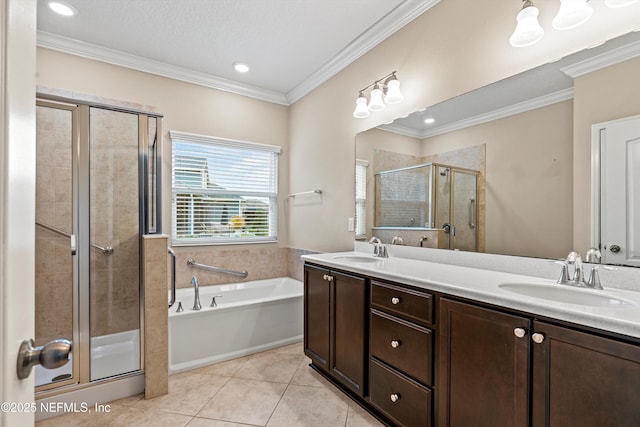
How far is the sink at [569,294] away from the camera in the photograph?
1146 mm

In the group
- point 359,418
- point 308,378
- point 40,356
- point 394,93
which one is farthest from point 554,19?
point 308,378

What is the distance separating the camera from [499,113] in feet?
5.58

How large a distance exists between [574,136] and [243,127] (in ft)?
9.76

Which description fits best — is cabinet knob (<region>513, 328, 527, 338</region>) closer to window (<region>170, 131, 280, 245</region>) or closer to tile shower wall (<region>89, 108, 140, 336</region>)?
tile shower wall (<region>89, 108, 140, 336</region>)

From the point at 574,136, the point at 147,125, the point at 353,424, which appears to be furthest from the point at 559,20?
the point at 147,125

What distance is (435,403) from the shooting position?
1.38 metres

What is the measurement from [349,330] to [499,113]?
1558mm

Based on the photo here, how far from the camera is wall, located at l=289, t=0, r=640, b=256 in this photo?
1.53 metres

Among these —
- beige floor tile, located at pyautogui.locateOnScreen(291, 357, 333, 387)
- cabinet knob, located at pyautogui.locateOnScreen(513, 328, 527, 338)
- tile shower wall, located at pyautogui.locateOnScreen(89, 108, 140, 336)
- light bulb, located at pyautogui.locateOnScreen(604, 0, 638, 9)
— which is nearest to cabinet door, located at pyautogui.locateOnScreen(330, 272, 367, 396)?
beige floor tile, located at pyautogui.locateOnScreen(291, 357, 333, 387)

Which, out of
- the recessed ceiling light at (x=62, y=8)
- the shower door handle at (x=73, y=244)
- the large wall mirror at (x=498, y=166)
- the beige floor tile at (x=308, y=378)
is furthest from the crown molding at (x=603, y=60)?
the recessed ceiling light at (x=62, y=8)

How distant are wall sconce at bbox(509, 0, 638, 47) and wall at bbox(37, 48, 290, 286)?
2647 millimetres

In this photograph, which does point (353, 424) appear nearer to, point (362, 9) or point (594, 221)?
point (594, 221)

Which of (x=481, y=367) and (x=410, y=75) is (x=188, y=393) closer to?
(x=481, y=367)

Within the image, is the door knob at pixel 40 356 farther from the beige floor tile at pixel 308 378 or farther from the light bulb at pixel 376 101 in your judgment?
the light bulb at pixel 376 101
